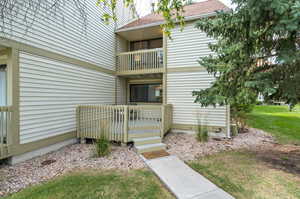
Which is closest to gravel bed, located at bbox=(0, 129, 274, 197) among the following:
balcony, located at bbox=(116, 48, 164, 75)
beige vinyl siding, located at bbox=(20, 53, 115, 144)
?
beige vinyl siding, located at bbox=(20, 53, 115, 144)

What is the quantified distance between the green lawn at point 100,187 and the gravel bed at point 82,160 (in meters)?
0.37

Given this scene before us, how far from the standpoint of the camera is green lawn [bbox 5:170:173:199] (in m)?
2.81

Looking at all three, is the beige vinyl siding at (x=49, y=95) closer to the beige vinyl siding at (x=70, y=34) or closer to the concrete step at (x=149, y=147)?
the beige vinyl siding at (x=70, y=34)

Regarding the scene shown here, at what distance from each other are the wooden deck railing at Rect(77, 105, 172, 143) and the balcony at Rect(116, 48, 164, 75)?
293cm

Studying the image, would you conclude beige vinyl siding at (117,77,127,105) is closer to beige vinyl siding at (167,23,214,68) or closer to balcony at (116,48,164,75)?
balcony at (116,48,164,75)

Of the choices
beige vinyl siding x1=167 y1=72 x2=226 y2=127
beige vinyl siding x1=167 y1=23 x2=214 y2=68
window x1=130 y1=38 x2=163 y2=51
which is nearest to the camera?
beige vinyl siding x1=167 y1=72 x2=226 y2=127

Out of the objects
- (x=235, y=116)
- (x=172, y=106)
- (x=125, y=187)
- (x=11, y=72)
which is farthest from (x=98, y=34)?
(x=235, y=116)

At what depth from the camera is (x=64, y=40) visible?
5.56 metres

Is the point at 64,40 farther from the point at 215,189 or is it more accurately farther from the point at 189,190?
the point at 215,189

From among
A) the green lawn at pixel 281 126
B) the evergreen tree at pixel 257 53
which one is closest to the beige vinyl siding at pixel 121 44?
the evergreen tree at pixel 257 53

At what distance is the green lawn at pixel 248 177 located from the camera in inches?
113

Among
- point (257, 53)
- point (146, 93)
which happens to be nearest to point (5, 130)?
point (146, 93)

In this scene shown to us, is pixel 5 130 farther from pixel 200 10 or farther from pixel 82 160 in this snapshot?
pixel 200 10

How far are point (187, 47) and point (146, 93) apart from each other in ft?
12.5
